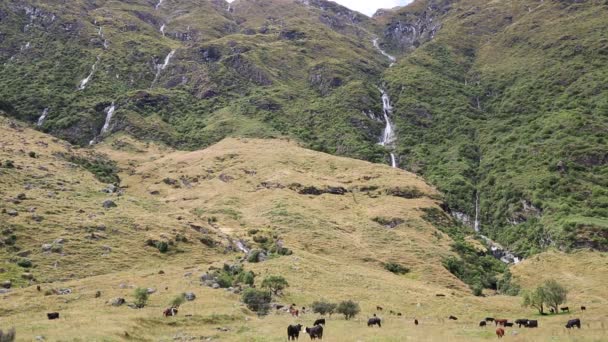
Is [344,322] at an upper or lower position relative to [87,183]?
lower

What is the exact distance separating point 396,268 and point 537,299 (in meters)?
35.9

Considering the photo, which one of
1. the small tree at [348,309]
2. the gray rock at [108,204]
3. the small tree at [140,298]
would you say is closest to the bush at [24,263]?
the small tree at [140,298]

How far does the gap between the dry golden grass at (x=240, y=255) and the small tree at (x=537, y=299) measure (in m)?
1.60

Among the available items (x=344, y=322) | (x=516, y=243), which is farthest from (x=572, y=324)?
(x=516, y=243)

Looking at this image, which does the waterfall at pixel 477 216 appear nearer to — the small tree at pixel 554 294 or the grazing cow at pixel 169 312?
the small tree at pixel 554 294

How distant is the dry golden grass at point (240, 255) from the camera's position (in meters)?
46.0

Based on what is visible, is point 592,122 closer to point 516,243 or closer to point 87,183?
point 516,243

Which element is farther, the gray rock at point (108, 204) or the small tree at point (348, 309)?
the gray rock at point (108, 204)

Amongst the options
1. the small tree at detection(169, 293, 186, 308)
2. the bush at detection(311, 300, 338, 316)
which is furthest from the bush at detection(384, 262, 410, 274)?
the small tree at detection(169, 293, 186, 308)

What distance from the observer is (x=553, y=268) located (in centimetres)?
10144

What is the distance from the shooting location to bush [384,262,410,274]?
324 feet

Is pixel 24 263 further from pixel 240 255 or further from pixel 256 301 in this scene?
pixel 240 255

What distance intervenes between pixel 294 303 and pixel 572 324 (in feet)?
112

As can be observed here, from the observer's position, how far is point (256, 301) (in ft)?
196
